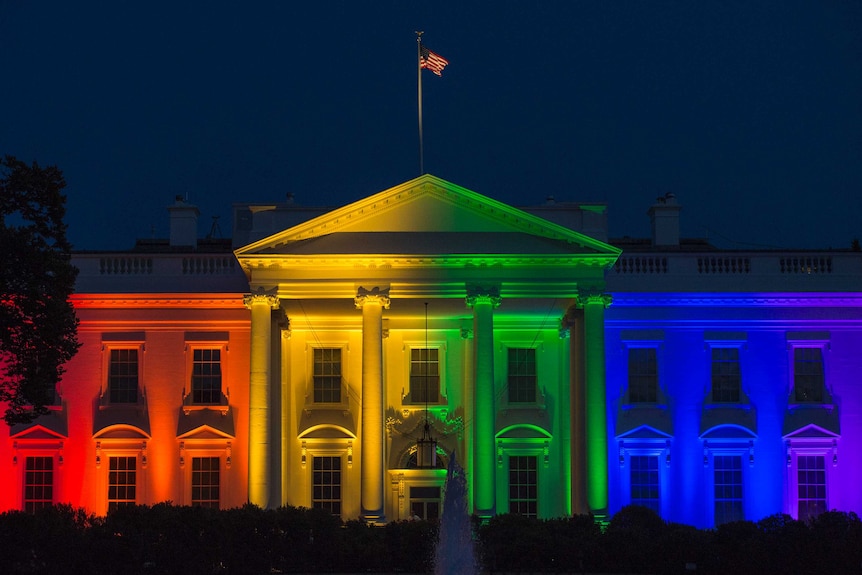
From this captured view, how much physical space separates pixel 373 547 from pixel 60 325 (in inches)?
396

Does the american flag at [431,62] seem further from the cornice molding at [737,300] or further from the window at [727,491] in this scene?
the window at [727,491]

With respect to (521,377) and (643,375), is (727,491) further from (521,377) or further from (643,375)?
(521,377)

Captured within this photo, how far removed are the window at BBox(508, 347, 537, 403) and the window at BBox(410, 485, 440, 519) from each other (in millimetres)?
3859

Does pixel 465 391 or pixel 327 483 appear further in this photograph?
pixel 327 483

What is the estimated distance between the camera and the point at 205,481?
40281mm

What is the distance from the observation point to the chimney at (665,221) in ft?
149

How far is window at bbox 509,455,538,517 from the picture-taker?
40562mm

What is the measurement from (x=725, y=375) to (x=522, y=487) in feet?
24.2

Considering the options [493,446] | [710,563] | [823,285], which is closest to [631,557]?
[710,563]

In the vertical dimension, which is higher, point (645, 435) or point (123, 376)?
point (123, 376)

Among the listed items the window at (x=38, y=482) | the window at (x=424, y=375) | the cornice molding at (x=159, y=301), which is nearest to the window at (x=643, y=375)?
the window at (x=424, y=375)

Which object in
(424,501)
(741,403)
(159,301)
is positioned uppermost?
(159,301)

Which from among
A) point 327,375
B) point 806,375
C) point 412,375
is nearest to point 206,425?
point 327,375

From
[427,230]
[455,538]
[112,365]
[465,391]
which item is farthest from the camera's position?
[112,365]
